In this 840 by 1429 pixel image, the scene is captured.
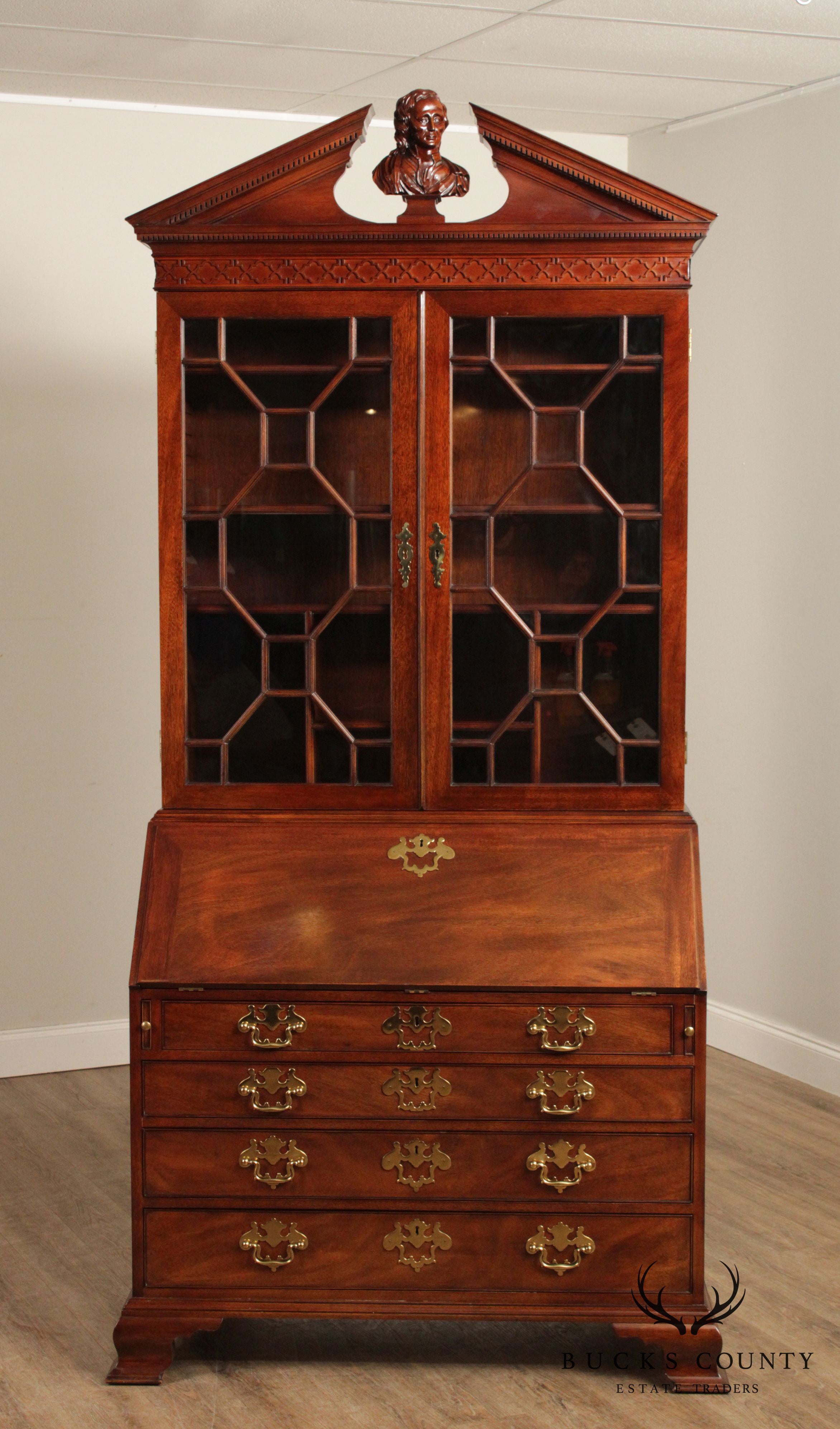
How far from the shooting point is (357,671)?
2.59 metres

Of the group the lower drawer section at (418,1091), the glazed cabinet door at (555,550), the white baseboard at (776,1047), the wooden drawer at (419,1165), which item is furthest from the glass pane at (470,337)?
the white baseboard at (776,1047)

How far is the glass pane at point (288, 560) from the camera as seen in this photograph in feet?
8.43

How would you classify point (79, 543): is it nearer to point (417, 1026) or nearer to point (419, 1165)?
point (417, 1026)

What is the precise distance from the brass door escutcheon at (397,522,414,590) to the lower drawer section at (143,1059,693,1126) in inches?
33.9

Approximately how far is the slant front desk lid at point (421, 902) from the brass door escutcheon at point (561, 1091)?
0.16 metres

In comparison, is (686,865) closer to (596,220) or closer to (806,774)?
(596,220)

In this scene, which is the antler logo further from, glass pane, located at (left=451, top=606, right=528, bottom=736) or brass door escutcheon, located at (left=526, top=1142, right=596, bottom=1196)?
glass pane, located at (left=451, top=606, right=528, bottom=736)

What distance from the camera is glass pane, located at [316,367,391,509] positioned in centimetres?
254

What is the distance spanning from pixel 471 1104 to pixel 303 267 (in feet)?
4.96

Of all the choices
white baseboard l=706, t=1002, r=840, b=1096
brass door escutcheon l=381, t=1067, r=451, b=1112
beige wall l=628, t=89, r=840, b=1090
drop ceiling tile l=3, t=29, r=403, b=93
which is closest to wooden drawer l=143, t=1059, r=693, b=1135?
brass door escutcheon l=381, t=1067, r=451, b=1112

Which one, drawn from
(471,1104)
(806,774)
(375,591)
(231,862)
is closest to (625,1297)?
(471,1104)

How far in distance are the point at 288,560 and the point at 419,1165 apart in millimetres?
1108

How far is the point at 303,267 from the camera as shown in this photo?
98.7 inches

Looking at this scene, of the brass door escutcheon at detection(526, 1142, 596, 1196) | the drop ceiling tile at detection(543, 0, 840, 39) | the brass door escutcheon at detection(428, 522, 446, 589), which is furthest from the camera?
the drop ceiling tile at detection(543, 0, 840, 39)
